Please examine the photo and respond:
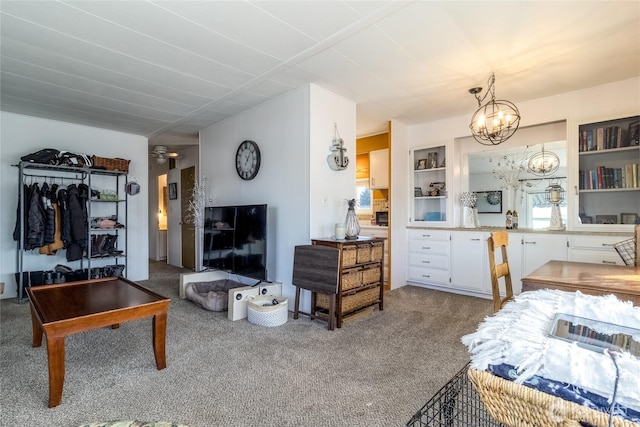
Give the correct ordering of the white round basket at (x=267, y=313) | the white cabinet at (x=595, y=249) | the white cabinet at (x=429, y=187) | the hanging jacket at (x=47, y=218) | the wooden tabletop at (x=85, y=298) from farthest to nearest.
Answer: the white cabinet at (x=429, y=187)
the hanging jacket at (x=47, y=218)
the white cabinet at (x=595, y=249)
the white round basket at (x=267, y=313)
the wooden tabletop at (x=85, y=298)

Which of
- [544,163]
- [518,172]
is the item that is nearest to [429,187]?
[518,172]

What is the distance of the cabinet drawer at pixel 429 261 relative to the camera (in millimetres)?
4320

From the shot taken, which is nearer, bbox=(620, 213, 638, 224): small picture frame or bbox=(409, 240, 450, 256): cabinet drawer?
bbox=(620, 213, 638, 224): small picture frame

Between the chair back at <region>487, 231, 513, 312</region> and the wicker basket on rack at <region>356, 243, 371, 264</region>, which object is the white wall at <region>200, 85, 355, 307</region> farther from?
the chair back at <region>487, 231, 513, 312</region>

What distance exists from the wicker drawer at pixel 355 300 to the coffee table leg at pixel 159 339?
1480mm

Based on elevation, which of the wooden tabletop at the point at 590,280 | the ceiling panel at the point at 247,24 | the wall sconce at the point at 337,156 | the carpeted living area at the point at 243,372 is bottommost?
the carpeted living area at the point at 243,372

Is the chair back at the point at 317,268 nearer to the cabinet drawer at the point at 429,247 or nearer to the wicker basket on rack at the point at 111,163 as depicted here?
the cabinet drawer at the point at 429,247

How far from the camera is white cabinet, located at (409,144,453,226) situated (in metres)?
4.54

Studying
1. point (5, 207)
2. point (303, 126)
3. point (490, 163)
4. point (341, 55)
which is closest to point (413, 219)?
point (490, 163)

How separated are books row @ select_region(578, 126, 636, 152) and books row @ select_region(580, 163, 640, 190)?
231 millimetres

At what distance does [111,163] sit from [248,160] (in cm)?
219

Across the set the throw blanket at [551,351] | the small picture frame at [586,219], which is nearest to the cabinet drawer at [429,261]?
the small picture frame at [586,219]

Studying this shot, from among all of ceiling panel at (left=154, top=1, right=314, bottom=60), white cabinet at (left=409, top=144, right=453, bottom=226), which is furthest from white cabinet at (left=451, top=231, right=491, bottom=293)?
ceiling panel at (left=154, top=1, right=314, bottom=60)

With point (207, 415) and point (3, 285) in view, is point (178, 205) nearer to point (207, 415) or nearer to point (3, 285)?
point (3, 285)
